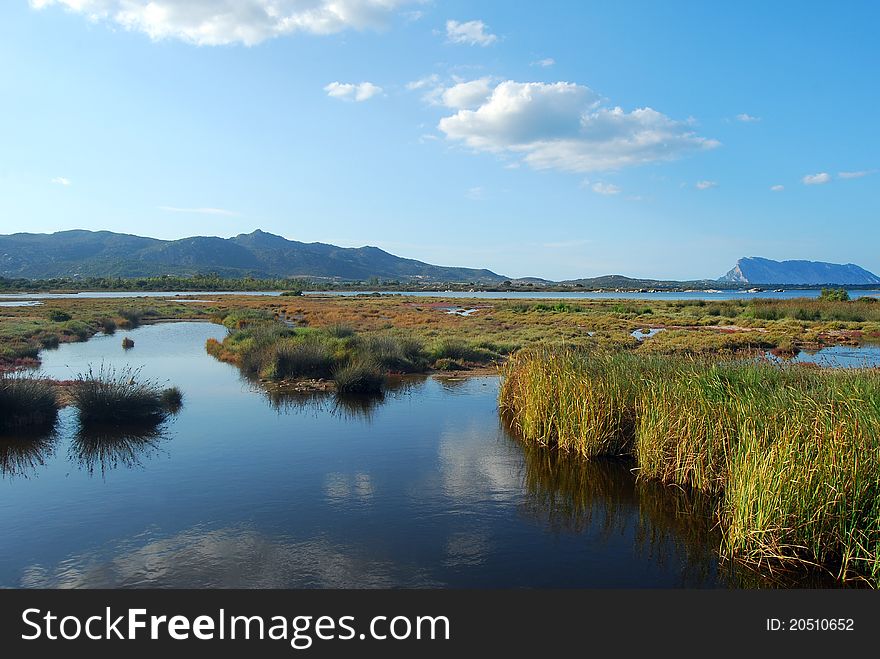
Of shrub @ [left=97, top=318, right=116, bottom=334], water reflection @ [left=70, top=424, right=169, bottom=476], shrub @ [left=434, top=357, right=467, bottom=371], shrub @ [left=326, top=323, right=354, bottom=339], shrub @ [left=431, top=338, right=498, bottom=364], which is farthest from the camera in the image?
shrub @ [left=97, top=318, right=116, bottom=334]

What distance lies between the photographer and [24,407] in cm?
1867

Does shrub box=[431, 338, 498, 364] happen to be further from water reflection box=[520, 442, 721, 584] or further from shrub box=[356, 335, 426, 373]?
water reflection box=[520, 442, 721, 584]

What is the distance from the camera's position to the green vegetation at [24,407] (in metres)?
18.5

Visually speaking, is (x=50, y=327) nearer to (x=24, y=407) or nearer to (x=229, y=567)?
(x=24, y=407)

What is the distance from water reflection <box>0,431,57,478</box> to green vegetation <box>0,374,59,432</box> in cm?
62

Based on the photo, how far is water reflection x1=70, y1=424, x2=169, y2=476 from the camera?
1570 cm

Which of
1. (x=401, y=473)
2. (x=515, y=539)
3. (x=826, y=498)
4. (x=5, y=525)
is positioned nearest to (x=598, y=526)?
(x=515, y=539)

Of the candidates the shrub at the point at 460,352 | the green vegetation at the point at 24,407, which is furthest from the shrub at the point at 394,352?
the green vegetation at the point at 24,407

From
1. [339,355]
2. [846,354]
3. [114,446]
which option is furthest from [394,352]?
[846,354]

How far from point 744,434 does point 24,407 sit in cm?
2014

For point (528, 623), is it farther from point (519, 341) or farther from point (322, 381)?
point (519, 341)

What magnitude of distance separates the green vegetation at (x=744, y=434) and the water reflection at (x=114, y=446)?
11.1 m

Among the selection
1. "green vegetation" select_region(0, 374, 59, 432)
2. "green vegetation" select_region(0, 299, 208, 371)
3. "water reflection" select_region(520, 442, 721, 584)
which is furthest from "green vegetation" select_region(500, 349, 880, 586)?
"green vegetation" select_region(0, 299, 208, 371)

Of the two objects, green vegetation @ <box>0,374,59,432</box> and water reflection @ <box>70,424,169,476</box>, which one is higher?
green vegetation @ <box>0,374,59,432</box>
